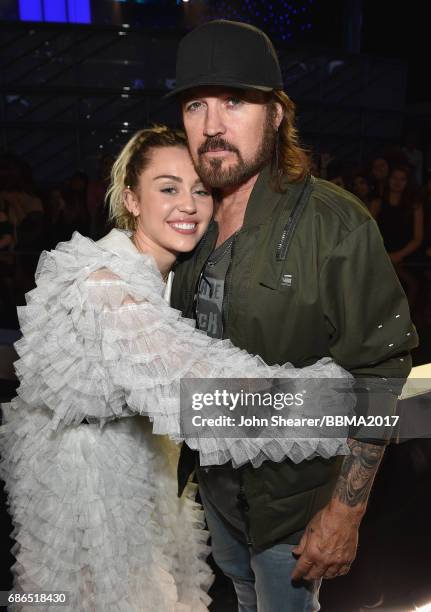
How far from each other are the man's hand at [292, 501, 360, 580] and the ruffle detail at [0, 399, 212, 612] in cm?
52

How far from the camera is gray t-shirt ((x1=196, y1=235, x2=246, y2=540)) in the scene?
5.15 ft

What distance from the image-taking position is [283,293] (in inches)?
54.7

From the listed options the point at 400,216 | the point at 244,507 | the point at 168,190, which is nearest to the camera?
the point at 244,507

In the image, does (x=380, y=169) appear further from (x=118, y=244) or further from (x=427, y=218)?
(x=118, y=244)

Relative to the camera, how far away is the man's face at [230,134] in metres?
1.53

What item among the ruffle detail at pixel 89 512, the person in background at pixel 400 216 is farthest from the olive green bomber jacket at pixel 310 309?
the person in background at pixel 400 216

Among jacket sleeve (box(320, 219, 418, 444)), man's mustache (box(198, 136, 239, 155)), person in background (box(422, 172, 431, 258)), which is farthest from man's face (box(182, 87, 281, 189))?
person in background (box(422, 172, 431, 258))

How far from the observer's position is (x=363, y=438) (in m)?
1.41

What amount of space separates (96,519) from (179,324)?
0.64m

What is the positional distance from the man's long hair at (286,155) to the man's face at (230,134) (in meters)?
0.05

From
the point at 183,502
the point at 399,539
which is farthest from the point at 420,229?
the point at 183,502

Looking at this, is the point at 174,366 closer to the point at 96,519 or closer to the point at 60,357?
the point at 60,357

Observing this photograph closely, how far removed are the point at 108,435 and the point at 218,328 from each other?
1.49 feet

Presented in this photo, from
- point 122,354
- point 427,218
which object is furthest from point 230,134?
point 427,218
